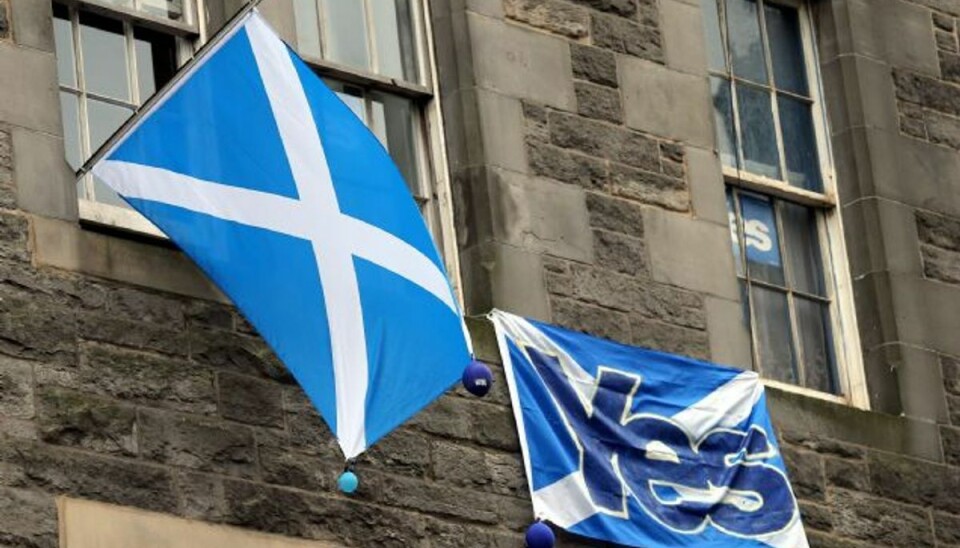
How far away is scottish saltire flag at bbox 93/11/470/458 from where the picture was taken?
520 inches

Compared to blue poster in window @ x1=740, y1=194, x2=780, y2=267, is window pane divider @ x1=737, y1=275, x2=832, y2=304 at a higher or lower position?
lower

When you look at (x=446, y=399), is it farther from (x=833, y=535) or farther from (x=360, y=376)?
(x=833, y=535)

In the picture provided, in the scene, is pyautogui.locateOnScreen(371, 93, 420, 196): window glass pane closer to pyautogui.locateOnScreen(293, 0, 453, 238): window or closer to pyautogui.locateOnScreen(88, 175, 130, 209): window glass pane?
pyautogui.locateOnScreen(293, 0, 453, 238): window

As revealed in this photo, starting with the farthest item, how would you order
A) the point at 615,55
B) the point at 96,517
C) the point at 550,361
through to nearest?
the point at 615,55
the point at 550,361
the point at 96,517

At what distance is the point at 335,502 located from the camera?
540 inches

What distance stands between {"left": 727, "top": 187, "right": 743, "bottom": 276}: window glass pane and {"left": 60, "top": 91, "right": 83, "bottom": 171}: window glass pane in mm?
3968

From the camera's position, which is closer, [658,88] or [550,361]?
[550,361]

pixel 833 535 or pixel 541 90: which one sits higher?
pixel 541 90

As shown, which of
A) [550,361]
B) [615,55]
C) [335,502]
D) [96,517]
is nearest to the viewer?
[96,517]

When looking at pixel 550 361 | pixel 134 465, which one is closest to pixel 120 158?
pixel 134 465

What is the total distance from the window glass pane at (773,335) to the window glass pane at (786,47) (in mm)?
1355

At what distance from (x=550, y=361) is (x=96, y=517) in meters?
2.86

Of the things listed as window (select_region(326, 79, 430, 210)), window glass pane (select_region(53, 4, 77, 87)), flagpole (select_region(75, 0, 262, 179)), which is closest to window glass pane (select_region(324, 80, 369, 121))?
window (select_region(326, 79, 430, 210))

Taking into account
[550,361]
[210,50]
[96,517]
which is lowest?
[96,517]
